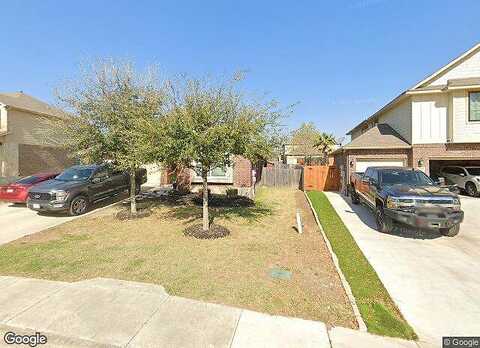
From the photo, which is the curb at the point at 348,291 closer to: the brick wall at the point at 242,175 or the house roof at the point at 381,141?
the brick wall at the point at 242,175

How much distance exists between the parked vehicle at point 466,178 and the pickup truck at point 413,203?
7326mm

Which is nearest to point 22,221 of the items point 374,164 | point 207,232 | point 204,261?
point 207,232

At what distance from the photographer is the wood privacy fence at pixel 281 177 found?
21.5 m

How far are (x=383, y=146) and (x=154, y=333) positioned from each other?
1556cm

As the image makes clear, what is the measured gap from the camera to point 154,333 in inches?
139

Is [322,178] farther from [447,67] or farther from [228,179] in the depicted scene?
[447,67]

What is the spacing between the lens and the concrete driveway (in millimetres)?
3964

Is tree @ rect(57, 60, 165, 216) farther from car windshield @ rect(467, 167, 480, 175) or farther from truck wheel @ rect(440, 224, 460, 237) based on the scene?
car windshield @ rect(467, 167, 480, 175)

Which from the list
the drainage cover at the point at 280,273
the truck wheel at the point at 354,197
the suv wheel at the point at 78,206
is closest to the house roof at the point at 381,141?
the truck wheel at the point at 354,197

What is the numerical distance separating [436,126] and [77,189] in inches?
697

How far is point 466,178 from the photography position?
1445cm

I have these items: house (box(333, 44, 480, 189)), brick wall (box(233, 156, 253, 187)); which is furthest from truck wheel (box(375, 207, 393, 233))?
brick wall (box(233, 156, 253, 187))

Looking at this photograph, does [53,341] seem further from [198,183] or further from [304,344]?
[198,183]

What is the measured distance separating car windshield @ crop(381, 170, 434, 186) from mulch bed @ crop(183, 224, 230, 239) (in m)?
5.63
